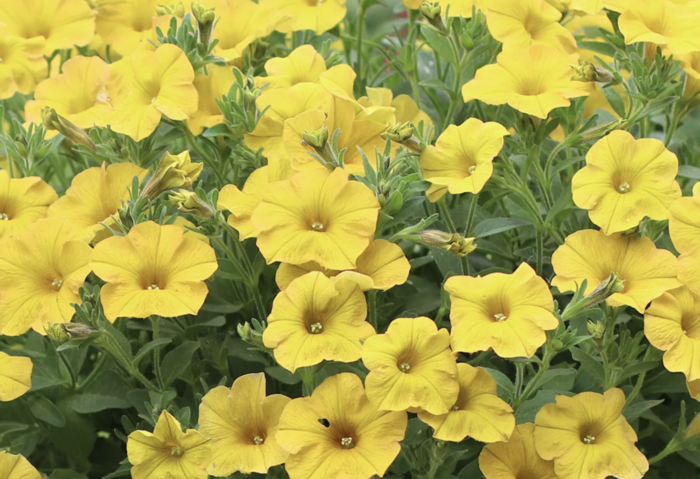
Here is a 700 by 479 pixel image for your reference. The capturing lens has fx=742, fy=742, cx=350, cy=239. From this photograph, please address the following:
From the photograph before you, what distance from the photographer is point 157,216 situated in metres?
0.94

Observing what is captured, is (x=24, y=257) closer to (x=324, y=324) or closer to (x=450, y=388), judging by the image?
(x=324, y=324)

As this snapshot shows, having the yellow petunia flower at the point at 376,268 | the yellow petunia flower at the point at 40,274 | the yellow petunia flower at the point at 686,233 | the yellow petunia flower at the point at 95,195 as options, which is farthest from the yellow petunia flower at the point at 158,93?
the yellow petunia flower at the point at 686,233

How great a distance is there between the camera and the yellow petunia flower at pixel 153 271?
2.71 feet

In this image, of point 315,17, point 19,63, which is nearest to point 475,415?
point 315,17

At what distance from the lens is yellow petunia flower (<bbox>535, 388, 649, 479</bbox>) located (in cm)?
78

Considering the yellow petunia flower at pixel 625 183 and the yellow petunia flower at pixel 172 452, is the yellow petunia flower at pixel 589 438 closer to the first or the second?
the yellow petunia flower at pixel 625 183

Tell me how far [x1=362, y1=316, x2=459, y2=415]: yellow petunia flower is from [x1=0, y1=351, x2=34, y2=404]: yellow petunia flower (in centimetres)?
41

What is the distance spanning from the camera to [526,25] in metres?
1.10

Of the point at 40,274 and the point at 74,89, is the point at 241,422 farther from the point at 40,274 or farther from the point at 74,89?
the point at 74,89

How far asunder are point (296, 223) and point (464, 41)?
0.41 meters

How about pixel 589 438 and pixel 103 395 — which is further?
pixel 103 395

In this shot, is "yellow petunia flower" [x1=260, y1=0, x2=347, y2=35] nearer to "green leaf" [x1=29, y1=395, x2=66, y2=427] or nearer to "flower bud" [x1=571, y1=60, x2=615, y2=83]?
"flower bud" [x1=571, y1=60, x2=615, y2=83]

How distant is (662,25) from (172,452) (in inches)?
33.4

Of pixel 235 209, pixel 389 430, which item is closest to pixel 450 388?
pixel 389 430
